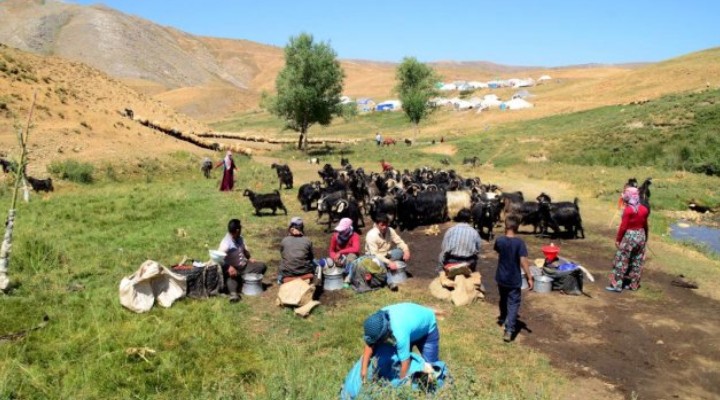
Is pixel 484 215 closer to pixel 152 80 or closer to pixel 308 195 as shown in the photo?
pixel 308 195

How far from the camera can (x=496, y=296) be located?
1160 centimetres

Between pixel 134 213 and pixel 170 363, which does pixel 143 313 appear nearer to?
pixel 170 363

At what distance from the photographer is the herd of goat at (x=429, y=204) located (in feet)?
55.8

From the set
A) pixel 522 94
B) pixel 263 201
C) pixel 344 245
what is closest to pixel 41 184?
pixel 263 201

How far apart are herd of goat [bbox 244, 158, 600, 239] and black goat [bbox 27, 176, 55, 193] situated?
9265 millimetres

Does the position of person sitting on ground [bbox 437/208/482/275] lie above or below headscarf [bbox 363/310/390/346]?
below

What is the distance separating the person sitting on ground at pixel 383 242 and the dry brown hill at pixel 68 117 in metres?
19.0

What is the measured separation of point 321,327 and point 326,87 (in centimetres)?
3963

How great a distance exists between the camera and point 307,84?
4703cm

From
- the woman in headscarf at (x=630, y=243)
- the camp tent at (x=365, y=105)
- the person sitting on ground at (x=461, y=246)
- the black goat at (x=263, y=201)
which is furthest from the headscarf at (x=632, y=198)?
the camp tent at (x=365, y=105)

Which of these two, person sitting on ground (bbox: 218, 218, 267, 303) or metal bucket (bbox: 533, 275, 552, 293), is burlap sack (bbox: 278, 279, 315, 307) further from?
metal bucket (bbox: 533, 275, 552, 293)

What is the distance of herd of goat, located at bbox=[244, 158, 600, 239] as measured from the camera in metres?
17.0

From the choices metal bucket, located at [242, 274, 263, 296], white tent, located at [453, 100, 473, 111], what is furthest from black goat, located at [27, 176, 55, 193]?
white tent, located at [453, 100, 473, 111]

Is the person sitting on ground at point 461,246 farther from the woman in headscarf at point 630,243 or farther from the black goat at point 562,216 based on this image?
the black goat at point 562,216
